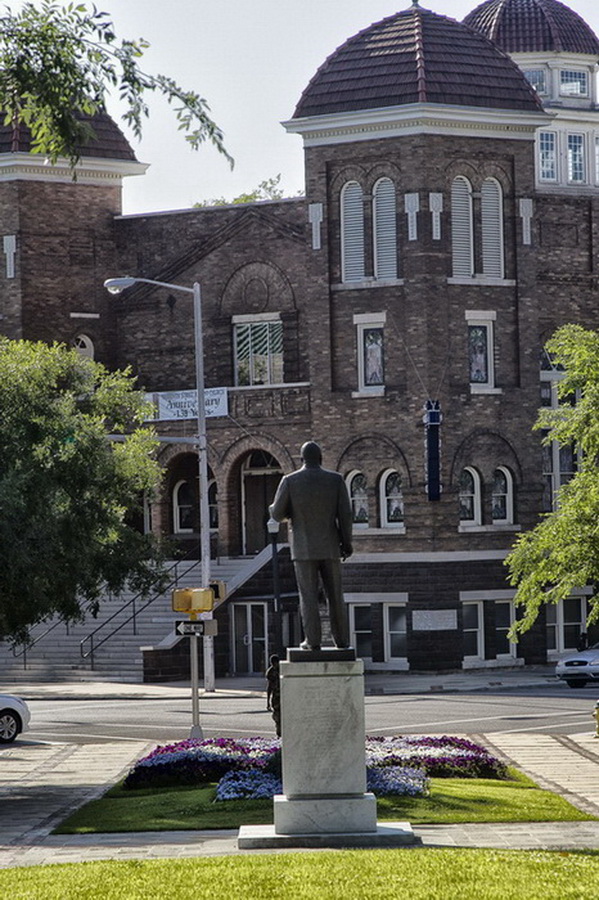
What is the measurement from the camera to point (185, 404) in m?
54.2

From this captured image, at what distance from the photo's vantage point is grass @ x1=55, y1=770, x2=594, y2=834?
20.2 metres

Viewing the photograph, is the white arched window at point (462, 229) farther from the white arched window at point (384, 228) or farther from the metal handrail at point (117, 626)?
the metal handrail at point (117, 626)

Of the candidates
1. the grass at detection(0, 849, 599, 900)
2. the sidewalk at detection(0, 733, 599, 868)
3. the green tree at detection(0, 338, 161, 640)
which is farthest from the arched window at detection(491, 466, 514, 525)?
the grass at detection(0, 849, 599, 900)

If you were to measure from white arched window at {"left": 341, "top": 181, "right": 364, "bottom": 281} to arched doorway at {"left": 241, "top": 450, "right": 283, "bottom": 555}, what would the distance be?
6465 millimetres

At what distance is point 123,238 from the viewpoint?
57125 mm

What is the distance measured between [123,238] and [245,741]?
32.5 meters

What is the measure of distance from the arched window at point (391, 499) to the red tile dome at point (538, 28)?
19.7 meters

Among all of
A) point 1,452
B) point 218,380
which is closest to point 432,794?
point 1,452

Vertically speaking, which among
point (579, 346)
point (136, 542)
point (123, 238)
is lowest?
point (136, 542)

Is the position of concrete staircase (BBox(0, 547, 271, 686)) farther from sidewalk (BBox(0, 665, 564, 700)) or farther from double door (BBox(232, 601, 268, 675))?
double door (BBox(232, 601, 268, 675))

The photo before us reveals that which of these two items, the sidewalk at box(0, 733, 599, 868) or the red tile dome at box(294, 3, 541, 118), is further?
the red tile dome at box(294, 3, 541, 118)

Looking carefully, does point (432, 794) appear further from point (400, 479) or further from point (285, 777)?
point (400, 479)

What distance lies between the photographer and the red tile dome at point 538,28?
209 feet

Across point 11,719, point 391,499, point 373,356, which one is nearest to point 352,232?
point 373,356
